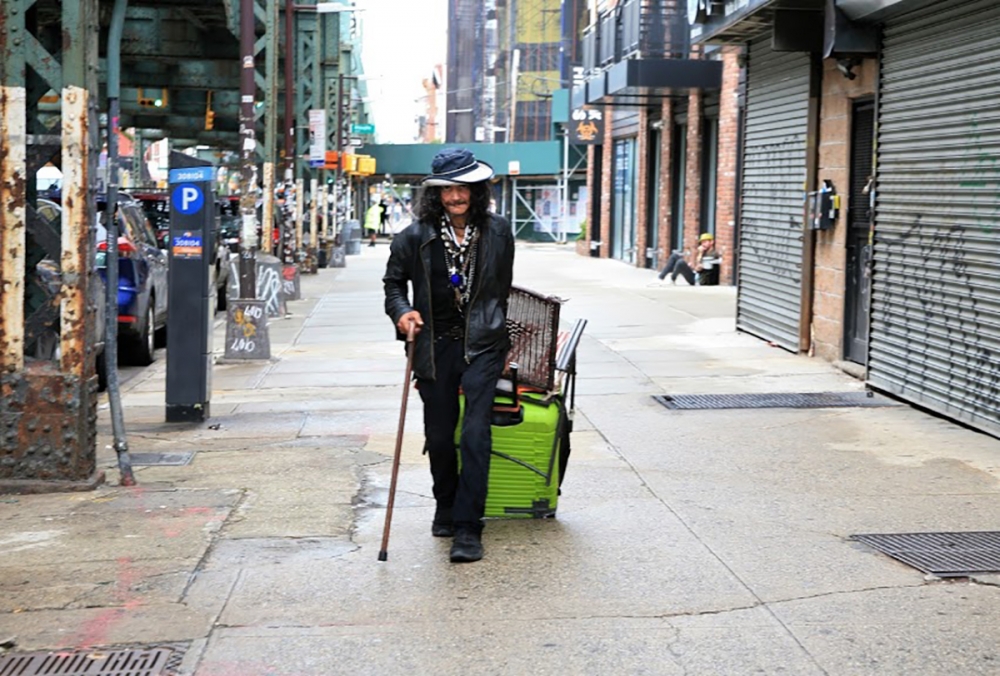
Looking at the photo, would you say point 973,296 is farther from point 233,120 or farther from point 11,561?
point 233,120

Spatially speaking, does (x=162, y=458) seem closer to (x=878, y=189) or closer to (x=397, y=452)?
(x=397, y=452)

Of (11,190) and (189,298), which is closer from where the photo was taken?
(11,190)

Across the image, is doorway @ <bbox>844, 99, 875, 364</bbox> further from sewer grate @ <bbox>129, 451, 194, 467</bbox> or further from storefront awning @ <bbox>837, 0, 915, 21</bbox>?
sewer grate @ <bbox>129, 451, 194, 467</bbox>

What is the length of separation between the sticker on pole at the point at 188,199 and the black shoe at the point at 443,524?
4696mm

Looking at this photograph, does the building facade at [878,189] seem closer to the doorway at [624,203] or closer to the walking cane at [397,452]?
the walking cane at [397,452]

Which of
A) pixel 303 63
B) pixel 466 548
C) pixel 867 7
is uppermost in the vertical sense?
pixel 303 63

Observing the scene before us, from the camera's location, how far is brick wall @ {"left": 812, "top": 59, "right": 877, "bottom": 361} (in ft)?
45.9

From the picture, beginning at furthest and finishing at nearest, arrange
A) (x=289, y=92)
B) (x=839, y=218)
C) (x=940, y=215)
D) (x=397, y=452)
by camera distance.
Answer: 1. (x=289, y=92)
2. (x=839, y=218)
3. (x=940, y=215)
4. (x=397, y=452)

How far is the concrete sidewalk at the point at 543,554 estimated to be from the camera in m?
5.36

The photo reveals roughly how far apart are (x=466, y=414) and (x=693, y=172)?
74.2 ft

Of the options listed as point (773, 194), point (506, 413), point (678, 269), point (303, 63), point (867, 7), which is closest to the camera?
point (506, 413)

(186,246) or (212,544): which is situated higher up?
(186,246)

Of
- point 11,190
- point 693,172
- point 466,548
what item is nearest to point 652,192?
point 693,172

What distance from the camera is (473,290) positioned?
6742 mm
